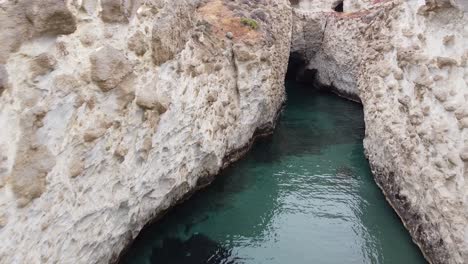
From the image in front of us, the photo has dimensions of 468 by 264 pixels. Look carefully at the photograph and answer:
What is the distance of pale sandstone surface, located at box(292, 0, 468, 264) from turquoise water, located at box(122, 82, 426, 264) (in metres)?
0.70

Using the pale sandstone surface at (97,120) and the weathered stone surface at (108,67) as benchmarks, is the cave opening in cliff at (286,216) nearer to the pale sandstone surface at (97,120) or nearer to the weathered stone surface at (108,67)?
the pale sandstone surface at (97,120)

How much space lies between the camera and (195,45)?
35.0 ft

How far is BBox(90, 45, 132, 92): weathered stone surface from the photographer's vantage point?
259 inches

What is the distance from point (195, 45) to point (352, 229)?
6.14 meters

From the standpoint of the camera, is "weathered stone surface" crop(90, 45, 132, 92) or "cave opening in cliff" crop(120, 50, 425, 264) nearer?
"weathered stone surface" crop(90, 45, 132, 92)

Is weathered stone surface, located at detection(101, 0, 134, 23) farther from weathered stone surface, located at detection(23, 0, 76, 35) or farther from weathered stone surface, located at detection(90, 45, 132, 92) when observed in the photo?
weathered stone surface, located at detection(23, 0, 76, 35)

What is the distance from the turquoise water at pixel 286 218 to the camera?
966 cm

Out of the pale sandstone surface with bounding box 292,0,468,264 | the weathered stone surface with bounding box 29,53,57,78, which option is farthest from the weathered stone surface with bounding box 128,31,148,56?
the pale sandstone surface with bounding box 292,0,468,264

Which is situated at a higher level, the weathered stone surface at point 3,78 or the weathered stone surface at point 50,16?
the weathered stone surface at point 50,16

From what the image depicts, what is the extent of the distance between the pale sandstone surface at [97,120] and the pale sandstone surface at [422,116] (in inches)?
194

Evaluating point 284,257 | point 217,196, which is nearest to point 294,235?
point 284,257

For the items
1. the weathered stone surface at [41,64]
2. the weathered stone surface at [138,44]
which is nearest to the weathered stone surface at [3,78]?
the weathered stone surface at [41,64]

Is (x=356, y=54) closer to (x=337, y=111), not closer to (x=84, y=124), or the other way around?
(x=337, y=111)

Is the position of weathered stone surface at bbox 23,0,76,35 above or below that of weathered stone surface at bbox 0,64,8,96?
above
